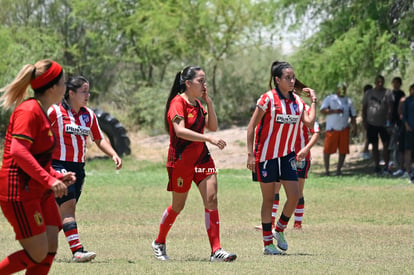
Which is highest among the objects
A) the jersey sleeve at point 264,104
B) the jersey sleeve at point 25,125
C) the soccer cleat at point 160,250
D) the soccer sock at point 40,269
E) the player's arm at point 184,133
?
the jersey sleeve at point 25,125

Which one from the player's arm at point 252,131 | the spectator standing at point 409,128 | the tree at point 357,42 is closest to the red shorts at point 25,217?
the player's arm at point 252,131

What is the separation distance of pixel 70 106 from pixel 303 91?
2.77 m

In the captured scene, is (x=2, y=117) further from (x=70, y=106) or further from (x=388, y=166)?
(x=70, y=106)

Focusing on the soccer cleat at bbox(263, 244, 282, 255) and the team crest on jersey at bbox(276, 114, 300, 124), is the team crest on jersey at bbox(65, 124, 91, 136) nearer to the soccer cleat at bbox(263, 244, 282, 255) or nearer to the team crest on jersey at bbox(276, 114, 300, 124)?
the team crest on jersey at bbox(276, 114, 300, 124)

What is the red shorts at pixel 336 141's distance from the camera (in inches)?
872

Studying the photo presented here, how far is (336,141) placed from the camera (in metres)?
22.3

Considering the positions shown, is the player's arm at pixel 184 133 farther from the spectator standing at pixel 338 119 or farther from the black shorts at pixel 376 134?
the black shorts at pixel 376 134

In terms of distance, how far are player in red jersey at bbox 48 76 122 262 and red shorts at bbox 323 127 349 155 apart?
13.2 meters

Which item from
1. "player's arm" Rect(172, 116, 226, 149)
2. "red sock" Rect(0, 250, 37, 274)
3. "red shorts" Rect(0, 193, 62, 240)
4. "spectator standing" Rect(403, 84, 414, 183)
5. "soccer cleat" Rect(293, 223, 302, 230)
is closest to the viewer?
"red shorts" Rect(0, 193, 62, 240)

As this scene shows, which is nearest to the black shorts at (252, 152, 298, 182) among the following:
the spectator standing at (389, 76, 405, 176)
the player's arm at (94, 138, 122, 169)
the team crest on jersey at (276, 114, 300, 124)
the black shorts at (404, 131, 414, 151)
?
the team crest on jersey at (276, 114, 300, 124)

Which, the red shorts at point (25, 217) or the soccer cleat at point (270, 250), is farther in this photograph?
the soccer cleat at point (270, 250)

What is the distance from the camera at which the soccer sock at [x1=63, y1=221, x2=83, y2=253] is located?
9.32 meters

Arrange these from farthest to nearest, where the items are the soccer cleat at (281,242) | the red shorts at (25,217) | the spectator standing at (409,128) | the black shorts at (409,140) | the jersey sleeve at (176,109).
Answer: the black shorts at (409,140)
the spectator standing at (409,128)
the soccer cleat at (281,242)
the jersey sleeve at (176,109)
the red shorts at (25,217)

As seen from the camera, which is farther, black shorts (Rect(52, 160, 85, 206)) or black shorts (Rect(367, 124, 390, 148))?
black shorts (Rect(367, 124, 390, 148))
